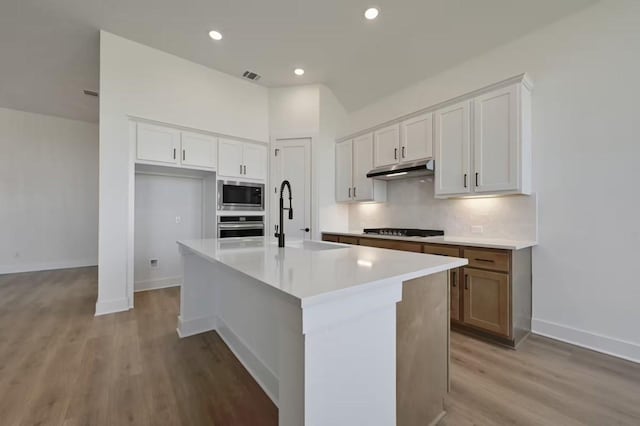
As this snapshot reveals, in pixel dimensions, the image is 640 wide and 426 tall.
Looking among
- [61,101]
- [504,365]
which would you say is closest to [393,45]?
[504,365]

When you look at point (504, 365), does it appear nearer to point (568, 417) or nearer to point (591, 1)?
point (568, 417)

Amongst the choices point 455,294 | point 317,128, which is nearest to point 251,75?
point 317,128

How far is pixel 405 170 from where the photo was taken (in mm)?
3174

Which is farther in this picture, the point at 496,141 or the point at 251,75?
the point at 251,75

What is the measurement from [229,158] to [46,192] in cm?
419

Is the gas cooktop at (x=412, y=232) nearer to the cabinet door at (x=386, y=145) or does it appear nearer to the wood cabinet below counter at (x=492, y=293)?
the wood cabinet below counter at (x=492, y=293)

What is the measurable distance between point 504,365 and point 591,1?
3073 millimetres

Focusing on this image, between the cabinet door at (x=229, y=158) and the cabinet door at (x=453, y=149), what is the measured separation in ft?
9.46

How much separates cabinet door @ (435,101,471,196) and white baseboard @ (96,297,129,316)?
3.87 m

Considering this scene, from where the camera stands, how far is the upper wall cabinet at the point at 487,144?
7.86 feet

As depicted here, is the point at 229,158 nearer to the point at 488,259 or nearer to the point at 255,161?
the point at 255,161

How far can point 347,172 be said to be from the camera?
4.20m

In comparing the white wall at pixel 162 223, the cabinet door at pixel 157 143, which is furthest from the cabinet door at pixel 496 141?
the white wall at pixel 162 223

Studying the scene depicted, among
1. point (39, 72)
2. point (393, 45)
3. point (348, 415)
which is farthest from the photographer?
point (39, 72)
